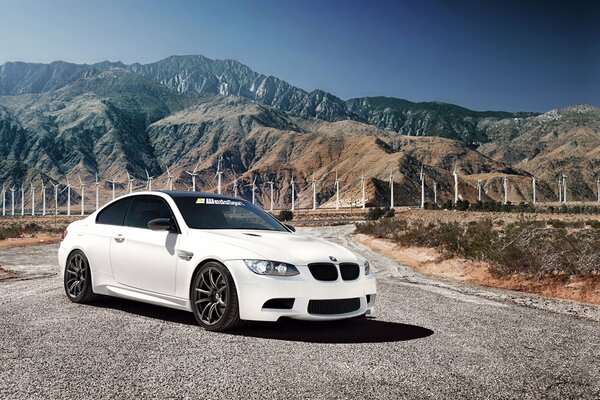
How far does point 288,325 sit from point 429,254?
20.7 m

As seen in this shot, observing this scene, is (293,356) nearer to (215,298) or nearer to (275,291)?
(275,291)

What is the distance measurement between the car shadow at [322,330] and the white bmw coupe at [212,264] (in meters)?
0.34

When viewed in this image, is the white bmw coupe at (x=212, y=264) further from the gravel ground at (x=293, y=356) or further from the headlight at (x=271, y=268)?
the gravel ground at (x=293, y=356)

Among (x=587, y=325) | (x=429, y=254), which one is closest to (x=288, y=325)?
(x=587, y=325)

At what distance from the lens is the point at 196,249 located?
8.10 metres

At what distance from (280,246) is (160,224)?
5.71ft

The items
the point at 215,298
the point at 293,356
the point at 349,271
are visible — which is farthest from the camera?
the point at 349,271

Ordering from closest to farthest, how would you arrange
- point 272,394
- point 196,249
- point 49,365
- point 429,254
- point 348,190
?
1. point 272,394
2. point 49,365
3. point 196,249
4. point 429,254
5. point 348,190

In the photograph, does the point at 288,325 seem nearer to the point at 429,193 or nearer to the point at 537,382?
the point at 537,382

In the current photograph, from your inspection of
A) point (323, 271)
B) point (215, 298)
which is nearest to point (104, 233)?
point (215, 298)

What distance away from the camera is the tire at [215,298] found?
7617 millimetres

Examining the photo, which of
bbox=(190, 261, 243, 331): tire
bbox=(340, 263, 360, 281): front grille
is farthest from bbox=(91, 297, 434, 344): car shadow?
bbox=(340, 263, 360, 281): front grille

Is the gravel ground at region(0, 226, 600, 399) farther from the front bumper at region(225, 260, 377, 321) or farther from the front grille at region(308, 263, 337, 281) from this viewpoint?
the front grille at region(308, 263, 337, 281)

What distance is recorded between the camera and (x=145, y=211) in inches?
373
